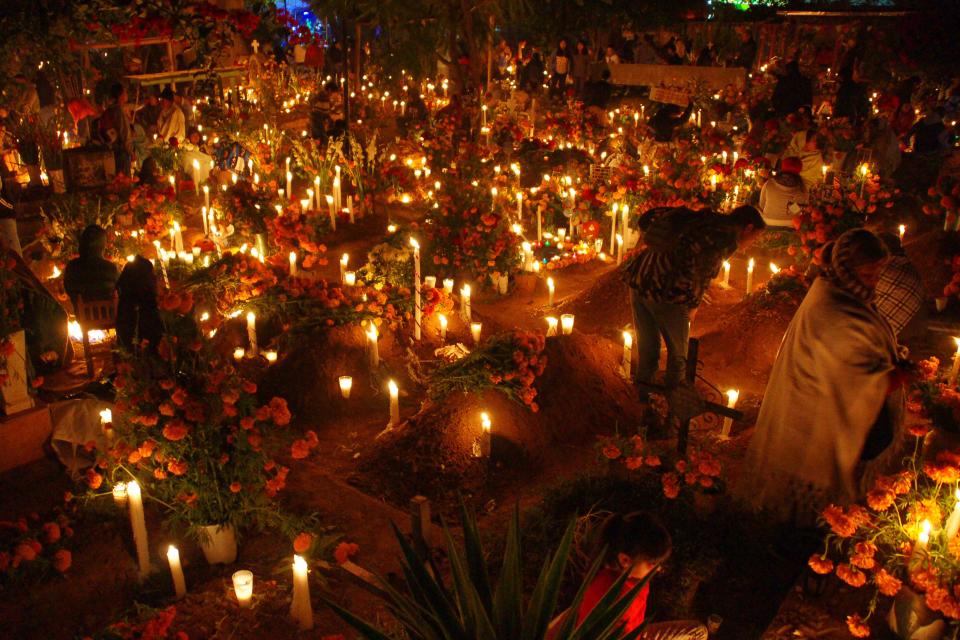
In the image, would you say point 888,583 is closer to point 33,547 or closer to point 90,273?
point 33,547

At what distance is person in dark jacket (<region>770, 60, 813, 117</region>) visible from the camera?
487 inches

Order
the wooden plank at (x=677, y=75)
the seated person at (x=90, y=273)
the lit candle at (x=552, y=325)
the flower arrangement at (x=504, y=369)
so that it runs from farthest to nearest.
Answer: the wooden plank at (x=677, y=75), the lit candle at (x=552, y=325), the seated person at (x=90, y=273), the flower arrangement at (x=504, y=369)

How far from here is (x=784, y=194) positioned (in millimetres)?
8781

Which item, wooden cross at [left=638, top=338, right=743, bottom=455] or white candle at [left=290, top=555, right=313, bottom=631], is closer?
white candle at [left=290, top=555, right=313, bottom=631]

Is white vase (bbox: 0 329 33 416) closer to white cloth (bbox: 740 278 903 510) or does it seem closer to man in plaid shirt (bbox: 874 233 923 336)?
white cloth (bbox: 740 278 903 510)

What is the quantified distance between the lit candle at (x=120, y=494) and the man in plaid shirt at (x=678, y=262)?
3.28m

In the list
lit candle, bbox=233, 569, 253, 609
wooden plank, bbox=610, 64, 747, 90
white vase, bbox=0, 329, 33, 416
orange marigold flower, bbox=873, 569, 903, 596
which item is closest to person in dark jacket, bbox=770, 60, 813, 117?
wooden plank, bbox=610, 64, 747, 90

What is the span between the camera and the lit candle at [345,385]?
659 cm

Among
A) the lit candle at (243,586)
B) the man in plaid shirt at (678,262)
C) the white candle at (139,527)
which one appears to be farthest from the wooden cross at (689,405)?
the white candle at (139,527)

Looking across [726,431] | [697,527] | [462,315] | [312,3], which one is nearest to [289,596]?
[697,527]

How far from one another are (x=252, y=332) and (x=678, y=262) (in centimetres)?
387

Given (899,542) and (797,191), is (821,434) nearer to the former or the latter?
(899,542)

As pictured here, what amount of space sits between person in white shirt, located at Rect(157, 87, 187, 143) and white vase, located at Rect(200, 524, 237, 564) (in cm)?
933

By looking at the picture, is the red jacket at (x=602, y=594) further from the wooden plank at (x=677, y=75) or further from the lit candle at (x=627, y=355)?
the wooden plank at (x=677, y=75)
